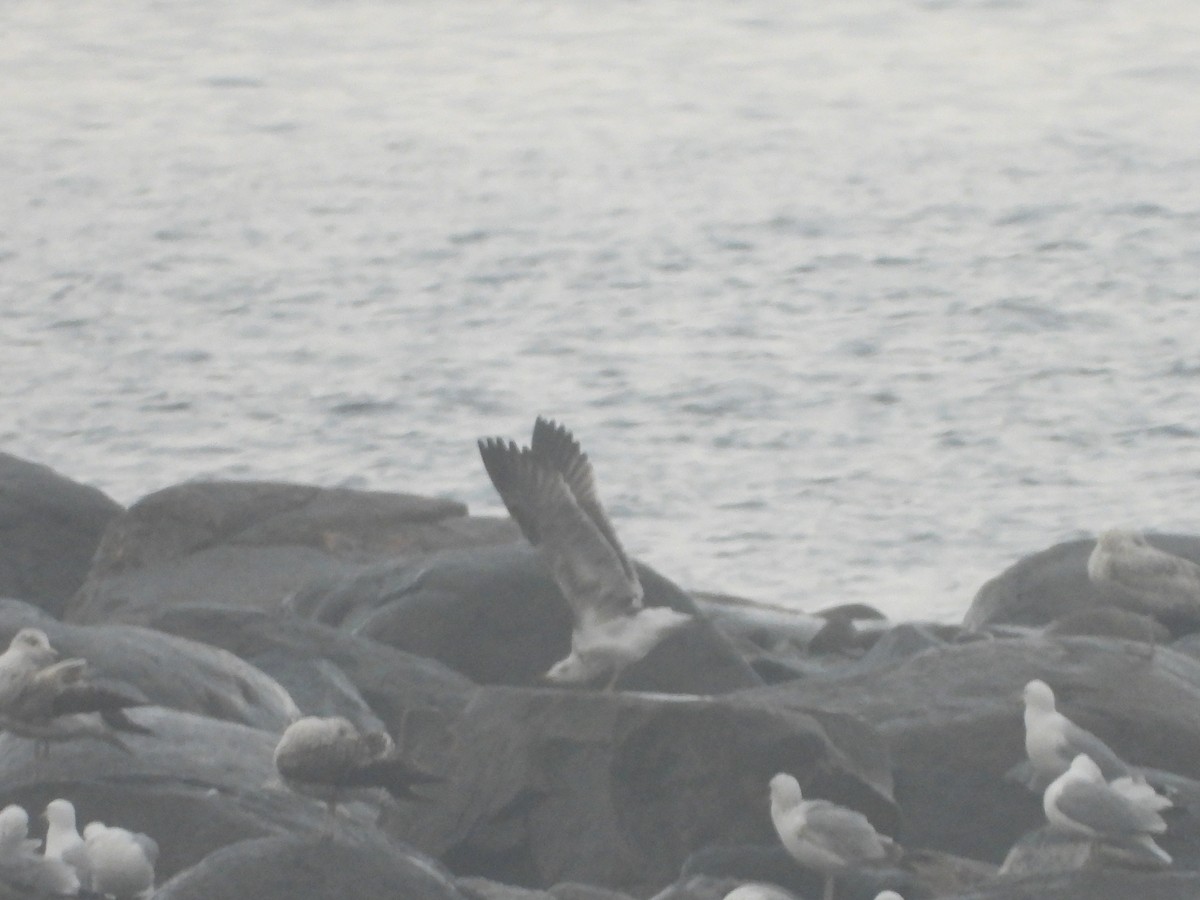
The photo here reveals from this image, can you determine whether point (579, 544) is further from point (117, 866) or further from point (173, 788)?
point (117, 866)

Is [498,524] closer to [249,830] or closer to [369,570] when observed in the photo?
[369,570]

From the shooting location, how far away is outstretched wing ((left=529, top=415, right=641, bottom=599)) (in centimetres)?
1083

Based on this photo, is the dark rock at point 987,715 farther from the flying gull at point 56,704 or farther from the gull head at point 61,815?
the gull head at point 61,815

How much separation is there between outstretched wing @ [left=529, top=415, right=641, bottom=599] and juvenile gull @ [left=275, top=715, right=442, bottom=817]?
222cm

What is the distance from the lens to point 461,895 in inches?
340

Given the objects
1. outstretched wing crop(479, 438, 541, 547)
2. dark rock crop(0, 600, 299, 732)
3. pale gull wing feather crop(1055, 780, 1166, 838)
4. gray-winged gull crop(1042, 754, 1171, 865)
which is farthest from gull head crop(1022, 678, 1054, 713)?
dark rock crop(0, 600, 299, 732)

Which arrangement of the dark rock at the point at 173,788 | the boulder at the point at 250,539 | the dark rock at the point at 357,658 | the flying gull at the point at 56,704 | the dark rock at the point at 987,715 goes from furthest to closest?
the boulder at the point at 250,539, the dark rock at the point at 357,658, the dark rock at the point at 987,715, the flying gull at the point at 56,704, the dark rock at the point at 173,788

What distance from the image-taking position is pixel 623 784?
10617 mm

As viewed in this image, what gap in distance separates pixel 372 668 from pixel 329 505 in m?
3.84

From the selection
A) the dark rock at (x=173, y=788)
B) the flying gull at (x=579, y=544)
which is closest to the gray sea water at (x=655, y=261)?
the flying gull at (x=579, y=544)

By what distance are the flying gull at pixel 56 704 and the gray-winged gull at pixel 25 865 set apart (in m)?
0.92

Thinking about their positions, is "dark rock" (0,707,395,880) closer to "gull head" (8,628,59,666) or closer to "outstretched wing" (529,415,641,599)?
"gull head" (8,628,59,666)

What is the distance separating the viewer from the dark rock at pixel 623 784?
416 inches

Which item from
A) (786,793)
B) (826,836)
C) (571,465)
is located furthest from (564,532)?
(826,836)
